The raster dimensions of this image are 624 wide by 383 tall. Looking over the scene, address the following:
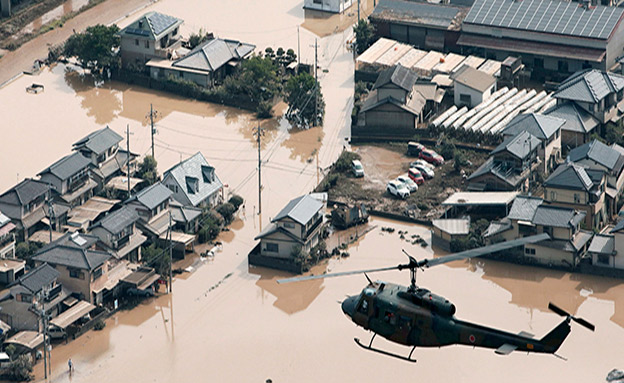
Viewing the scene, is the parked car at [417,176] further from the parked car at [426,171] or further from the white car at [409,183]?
the white car at [409,183]

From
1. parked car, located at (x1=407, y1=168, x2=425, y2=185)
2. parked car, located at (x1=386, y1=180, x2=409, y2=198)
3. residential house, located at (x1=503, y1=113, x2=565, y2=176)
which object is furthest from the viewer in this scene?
parked car, located at (x1=407, y1=168, x2=425, y2=185)

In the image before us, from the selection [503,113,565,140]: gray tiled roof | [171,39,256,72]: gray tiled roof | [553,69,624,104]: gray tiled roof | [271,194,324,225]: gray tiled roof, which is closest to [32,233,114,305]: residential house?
[271,194,324,225]: gray tiled roof

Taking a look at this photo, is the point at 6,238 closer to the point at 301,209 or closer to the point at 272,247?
the point at 272,247

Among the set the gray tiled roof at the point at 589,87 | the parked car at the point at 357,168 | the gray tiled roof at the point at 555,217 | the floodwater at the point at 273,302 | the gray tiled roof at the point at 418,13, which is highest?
the gray tiled roof at the point at 589,87

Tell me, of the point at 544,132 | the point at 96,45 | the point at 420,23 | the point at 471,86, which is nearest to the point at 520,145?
the point at 544,132

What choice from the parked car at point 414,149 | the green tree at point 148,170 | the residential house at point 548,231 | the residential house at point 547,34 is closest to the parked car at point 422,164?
the parked car at point 414,149

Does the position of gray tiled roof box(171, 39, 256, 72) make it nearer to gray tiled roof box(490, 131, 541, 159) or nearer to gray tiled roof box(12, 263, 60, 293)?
gray tiled roof box(490, 131, 541, 159)

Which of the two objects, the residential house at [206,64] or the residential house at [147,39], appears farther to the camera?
the residential house at [147,39]

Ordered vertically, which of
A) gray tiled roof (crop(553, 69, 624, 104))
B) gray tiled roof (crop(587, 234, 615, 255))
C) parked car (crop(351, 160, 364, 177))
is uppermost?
gray tiled roof (crop(553, 69, 624, 104))
